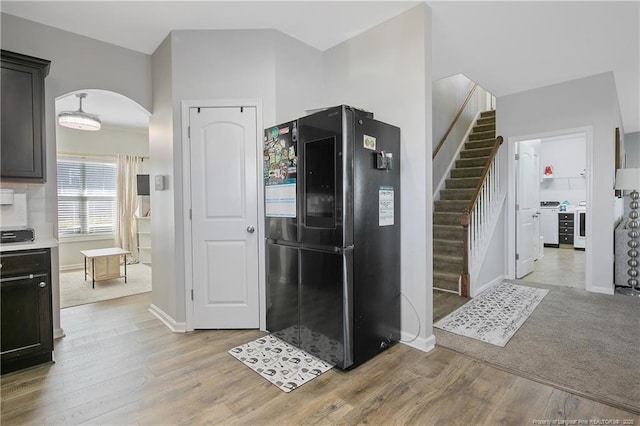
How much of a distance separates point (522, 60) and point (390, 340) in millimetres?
3348

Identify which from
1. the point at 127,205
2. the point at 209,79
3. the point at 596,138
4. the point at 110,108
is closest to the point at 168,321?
the point at 209,79

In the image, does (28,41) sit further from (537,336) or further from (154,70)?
(537,336)

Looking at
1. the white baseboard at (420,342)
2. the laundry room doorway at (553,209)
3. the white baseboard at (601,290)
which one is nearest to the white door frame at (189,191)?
the white baseboard at (420,342)

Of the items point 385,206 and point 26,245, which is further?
point 385,206

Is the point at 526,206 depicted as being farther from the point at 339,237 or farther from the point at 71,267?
the point at 71,267

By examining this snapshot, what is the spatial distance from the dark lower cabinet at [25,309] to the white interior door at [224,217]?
105 cm

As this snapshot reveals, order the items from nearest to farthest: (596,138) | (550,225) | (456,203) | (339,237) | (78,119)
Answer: (339,237), (596,138), (78,119), (456,203), (550,225)

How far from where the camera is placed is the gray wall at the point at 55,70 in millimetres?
2721

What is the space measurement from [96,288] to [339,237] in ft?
13.2

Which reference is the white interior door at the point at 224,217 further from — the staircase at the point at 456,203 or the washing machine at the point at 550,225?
the washing machine at the point at 550,225

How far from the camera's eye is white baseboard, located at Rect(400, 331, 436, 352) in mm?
2525

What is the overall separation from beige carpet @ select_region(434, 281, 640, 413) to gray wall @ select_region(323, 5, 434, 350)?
45cm

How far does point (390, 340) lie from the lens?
2.58 metres

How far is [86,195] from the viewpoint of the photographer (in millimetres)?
6043
